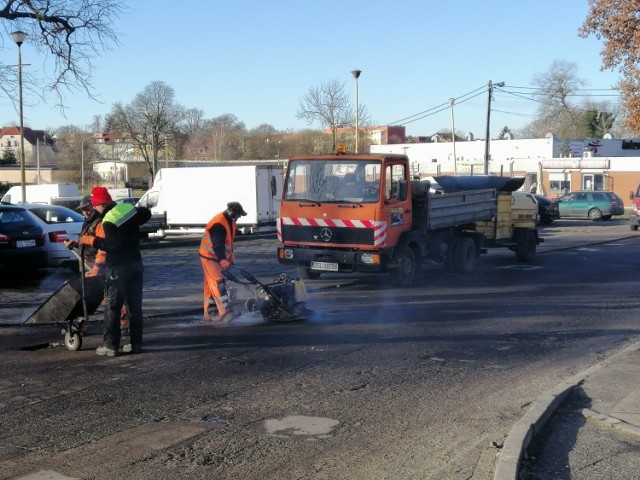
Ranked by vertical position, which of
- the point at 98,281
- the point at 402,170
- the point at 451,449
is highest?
the point at 402,170

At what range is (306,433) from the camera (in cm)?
604

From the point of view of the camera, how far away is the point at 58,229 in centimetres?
1648

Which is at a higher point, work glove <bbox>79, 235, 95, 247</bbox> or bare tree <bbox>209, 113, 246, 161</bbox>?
bare tree <bbox>209, 113, 246, 161</bbox>

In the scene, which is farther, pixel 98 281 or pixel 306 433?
pixel 98 281

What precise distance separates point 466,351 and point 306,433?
3.57 m

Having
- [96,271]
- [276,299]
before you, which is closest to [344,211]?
[276,299]

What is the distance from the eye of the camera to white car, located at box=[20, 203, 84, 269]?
53.1 ft

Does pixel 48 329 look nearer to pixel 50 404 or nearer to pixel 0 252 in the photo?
pixel 50 404

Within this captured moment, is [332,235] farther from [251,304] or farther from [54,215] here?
[54,215]

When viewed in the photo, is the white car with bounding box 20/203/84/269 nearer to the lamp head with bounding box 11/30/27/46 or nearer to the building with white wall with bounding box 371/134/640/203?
the lamp head with bounding box 11/30/27/46

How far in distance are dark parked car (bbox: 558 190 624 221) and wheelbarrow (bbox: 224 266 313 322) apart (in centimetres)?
3359

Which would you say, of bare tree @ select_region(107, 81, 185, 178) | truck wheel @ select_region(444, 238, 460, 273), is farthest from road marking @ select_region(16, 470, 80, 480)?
bare tree @ select_region(107, 81, 185, 178)

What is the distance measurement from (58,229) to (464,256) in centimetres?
854

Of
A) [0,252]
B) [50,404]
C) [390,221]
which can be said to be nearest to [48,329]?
[50,404]
